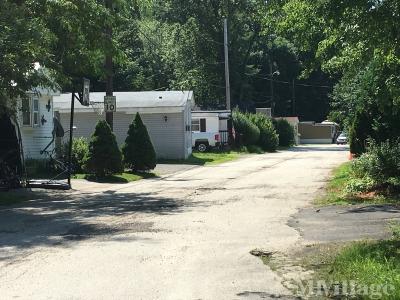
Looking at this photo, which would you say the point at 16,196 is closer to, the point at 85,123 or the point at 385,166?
the point at 385,166

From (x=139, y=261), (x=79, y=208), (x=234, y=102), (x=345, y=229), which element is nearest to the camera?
(x=139, y=261)

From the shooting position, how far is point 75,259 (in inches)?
334

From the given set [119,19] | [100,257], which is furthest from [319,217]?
[119,19]

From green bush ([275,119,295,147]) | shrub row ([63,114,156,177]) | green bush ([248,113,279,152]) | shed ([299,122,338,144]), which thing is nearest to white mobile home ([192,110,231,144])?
green bush ([248,113,279,152])

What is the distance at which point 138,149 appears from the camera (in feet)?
84.3

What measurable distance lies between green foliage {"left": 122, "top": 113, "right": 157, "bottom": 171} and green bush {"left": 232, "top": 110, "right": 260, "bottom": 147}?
76.6 feet

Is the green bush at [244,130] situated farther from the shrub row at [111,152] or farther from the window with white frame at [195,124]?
the shrub row at [111,152]

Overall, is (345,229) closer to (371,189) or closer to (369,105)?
(371,189)

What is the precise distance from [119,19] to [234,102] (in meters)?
48.6

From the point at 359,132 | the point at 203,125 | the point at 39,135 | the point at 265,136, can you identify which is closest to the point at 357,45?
the point at 359,132

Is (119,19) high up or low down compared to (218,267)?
up

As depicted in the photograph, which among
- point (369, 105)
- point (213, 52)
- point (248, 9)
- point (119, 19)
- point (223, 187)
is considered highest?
point (248, 9)

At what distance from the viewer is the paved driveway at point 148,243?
6.84 meters

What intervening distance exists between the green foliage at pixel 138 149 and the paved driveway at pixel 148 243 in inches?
277
